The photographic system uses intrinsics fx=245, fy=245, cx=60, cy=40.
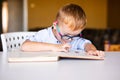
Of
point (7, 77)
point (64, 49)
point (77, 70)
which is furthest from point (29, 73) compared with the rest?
point (64, 49)

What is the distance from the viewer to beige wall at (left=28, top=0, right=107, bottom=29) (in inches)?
209

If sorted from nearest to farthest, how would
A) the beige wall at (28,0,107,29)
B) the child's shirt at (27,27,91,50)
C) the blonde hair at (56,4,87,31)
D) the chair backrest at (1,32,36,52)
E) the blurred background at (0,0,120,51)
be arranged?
the blonde hair at (56,4,87,31)
the child's shirt at (27,27,91,50)
the chair backrest at (1,32,36,52)
the blurred background at (0,0,120,51)
the beige wall at (28,0,107,29)

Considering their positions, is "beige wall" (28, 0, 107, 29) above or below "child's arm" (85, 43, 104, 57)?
above

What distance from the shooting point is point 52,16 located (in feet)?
Answer: 18.5

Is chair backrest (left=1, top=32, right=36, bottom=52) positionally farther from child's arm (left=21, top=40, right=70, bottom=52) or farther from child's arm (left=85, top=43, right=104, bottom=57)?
child's arm (left=85, top=43, right=104, bottom=57)

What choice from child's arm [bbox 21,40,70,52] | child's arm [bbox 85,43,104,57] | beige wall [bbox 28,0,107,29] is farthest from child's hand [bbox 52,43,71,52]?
beige wall [bbox 28,0,107,29]

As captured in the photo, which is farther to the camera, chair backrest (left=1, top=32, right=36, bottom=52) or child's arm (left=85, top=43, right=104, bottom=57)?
chair backrest (left=1, top=32, right=36, bottom=52)

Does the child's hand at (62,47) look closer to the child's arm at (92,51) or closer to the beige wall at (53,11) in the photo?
the child's arm at (92,51)

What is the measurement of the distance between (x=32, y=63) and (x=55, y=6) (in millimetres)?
4648

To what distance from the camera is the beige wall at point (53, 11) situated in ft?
17.4

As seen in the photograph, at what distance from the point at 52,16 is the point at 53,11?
0.12 meters

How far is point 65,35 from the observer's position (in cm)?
128

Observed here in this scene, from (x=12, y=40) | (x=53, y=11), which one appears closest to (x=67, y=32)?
(x=12, y=40)

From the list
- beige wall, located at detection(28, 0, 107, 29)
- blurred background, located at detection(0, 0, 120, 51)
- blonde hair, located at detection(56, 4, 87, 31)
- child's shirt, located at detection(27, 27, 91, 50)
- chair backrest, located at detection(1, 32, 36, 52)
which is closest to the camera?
blonde hair, located at detection(56, 4, 87, 31)
